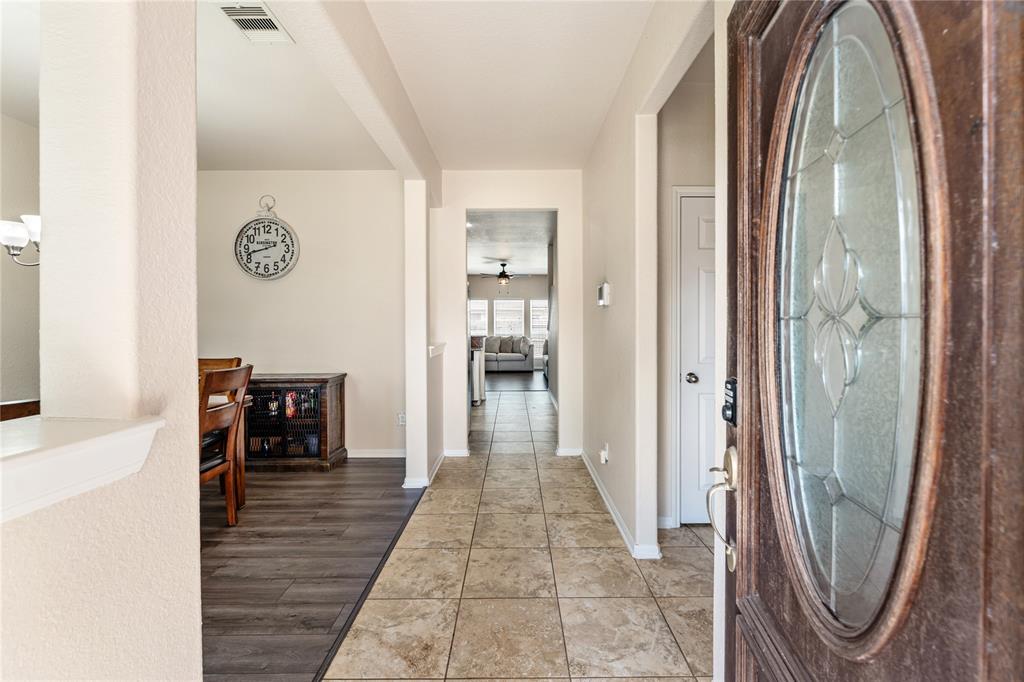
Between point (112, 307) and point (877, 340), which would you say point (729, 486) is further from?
point (112, 307)

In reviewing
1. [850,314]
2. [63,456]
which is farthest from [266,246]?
[850,314]

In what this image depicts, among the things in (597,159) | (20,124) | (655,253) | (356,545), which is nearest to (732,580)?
(655,253)

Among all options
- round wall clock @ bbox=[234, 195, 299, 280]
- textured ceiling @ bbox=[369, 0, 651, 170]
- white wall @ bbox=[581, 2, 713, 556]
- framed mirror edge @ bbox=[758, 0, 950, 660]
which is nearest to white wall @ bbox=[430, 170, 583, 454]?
textured ceiling @ bbox=[369, 0, 651, 170]

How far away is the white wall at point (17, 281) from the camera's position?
3.13m

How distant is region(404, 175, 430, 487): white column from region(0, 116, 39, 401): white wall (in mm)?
2614

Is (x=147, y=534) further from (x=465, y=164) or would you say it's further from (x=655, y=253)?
(x=465, y=164)

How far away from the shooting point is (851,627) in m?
0.57

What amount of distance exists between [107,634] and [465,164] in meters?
3.92

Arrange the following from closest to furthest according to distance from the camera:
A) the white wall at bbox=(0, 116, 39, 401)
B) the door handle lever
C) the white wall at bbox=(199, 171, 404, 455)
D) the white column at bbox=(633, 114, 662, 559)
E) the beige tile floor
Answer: the door handle lever, the beige tile floor, the white column at bbox=(633, 114, 662, 559), the white wall at bbox=(0, 116, 39, 401), the white wall at bbox=(199, 171, 404, 455)

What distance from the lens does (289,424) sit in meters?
3.82

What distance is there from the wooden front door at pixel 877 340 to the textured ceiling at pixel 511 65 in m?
1.48

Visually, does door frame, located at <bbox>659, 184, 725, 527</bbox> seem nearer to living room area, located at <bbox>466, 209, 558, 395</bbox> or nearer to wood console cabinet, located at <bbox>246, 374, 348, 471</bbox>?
wood console cabinet, located at <bbox>246, 374, 348, 471</bbox>

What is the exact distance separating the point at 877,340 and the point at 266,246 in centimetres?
463

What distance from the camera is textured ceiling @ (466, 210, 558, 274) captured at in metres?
6.11
